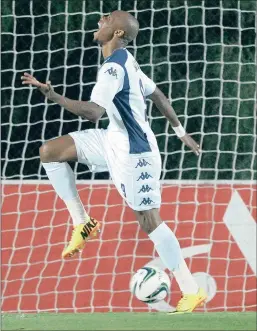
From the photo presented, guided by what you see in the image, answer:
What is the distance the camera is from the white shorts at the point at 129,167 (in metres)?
5.64

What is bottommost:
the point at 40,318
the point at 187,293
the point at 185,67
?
the point at 185,67

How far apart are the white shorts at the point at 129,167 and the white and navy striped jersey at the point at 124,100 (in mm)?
40

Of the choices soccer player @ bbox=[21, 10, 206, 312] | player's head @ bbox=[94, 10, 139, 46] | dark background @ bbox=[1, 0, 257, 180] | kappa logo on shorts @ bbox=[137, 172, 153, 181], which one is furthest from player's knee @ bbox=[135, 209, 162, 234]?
dark background @ bbox=[1, 0, 257, 180]

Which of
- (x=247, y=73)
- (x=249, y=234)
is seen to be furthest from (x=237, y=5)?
(x=249, y=234)

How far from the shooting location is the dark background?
380 inches

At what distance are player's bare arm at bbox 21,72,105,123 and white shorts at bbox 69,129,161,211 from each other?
340 millimetres

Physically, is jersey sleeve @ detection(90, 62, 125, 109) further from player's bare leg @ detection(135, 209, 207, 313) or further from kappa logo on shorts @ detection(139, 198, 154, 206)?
player's bare leg @ detection(135, 209, 207, 313)

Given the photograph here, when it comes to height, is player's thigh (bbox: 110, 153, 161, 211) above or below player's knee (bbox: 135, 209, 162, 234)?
above

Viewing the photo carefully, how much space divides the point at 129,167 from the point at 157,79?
14.0 ft

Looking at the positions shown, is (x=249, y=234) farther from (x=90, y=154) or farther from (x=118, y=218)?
(x=90, y=154)

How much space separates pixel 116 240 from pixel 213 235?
70 cm

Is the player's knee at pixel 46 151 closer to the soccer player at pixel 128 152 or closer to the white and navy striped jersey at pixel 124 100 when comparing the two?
the soccer player at pixel 128 152

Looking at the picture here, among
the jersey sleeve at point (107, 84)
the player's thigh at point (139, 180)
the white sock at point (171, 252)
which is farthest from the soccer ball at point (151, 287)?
the jersey sleeve at point (107, 84)

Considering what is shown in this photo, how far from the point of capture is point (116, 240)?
28.9 feet
